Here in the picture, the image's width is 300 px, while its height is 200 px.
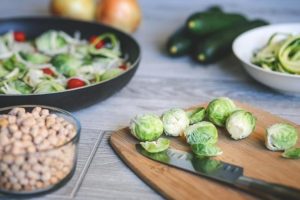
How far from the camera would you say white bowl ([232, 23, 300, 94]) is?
1.31 m

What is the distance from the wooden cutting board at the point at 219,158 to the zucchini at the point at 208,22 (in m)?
0.67

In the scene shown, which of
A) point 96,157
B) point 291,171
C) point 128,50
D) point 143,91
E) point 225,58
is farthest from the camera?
point 225,58

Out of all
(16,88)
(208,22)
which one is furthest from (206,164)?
(208,22)

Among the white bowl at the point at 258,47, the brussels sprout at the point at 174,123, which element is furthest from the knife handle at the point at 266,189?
the white bowl at the point at 258,47

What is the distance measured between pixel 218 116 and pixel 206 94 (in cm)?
32

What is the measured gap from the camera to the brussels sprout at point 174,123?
1104mm

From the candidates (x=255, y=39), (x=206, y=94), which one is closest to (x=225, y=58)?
(x=255, y=39)

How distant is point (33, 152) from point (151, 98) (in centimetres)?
61

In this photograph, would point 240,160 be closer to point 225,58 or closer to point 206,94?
point 206,94

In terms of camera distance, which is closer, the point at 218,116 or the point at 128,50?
the point at 218,116

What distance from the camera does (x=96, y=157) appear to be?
1.10 m

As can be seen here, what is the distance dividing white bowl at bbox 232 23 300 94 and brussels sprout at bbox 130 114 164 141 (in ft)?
1.41

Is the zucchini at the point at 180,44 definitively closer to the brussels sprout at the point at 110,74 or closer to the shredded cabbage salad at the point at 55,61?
the shredded cabbage salad at the point at 55,61

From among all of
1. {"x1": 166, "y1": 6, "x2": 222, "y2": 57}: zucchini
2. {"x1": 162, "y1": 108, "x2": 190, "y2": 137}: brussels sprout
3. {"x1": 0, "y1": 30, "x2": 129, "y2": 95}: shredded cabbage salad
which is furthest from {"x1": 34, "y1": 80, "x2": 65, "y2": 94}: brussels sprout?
{"x1": 166, "y1": 6, "x2": 222, "y2": 57}: zucchini
